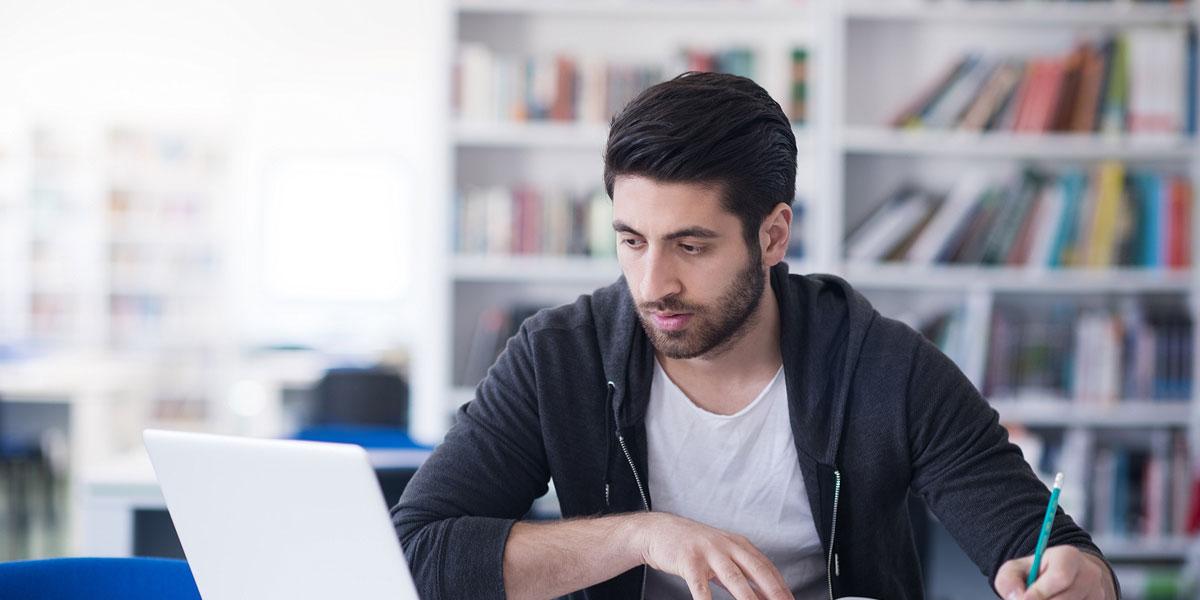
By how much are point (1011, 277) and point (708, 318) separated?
91.8 inches

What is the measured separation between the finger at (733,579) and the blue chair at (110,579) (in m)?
0.54

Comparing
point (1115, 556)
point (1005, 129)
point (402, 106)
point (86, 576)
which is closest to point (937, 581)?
point (1115, 556)

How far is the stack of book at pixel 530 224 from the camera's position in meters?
3.52

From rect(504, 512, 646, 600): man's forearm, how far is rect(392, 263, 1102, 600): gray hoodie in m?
0.13

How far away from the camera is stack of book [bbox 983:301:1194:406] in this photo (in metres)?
3.45

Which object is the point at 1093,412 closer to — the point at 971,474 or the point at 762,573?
the point at 971,474

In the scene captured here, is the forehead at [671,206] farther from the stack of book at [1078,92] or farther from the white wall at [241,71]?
the white wall at [241,71]

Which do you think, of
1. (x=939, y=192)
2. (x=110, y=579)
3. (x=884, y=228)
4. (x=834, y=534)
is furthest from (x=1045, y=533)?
(x=939, y=192)

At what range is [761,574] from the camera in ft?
3.63

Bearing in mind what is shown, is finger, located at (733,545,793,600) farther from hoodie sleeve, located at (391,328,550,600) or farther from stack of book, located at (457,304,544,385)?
stack of book, located at (457,304,544,385)

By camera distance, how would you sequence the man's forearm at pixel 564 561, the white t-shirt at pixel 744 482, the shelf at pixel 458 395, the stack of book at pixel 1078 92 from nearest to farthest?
the man's forearm at pixel 564 561 → the white t-shirt at pixel 744 482 → the stack of book at pixel 1078 92 → the shelf at pixel 458 395

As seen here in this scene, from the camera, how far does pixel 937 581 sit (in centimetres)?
254

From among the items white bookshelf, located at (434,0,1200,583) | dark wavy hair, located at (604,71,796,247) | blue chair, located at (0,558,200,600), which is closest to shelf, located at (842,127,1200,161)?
white bookshelf, located at (434,0,1200,583)

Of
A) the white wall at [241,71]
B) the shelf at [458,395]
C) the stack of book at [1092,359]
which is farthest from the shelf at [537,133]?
the white wall at [241,71]
